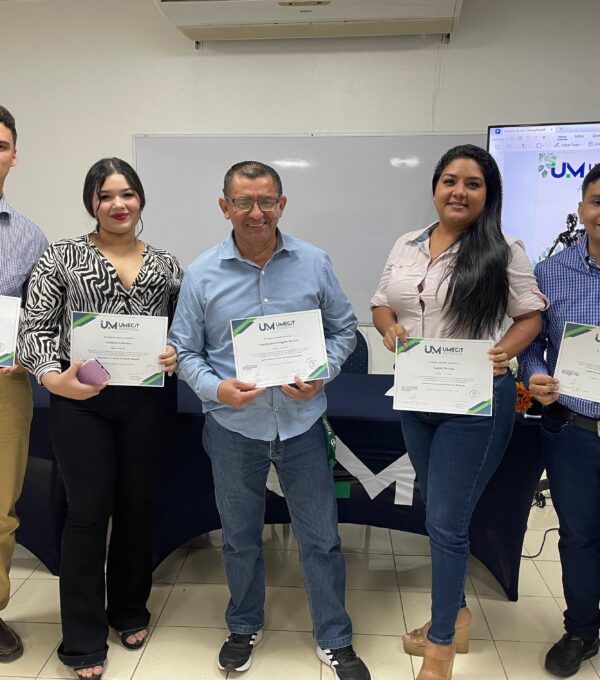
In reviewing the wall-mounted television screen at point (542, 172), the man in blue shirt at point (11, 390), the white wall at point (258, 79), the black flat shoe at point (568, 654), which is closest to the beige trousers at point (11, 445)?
the man in blue shirt at point (11, 390)

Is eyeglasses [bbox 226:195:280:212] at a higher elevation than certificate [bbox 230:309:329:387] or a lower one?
higher

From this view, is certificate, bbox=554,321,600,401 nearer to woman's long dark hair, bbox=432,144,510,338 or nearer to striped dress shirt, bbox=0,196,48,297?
woman's long dark hair, bbox=432,144,510,338

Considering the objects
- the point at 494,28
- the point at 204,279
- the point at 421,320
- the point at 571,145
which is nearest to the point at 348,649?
the point at 421,320

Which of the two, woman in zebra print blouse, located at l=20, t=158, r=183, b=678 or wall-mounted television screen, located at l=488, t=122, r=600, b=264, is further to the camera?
wall-mounted television screen, located at l=488, t=122, r=600, b=264

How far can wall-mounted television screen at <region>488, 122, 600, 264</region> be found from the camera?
135 inches

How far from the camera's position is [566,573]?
1.84m

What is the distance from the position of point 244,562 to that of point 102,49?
143 inches

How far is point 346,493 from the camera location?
2.19 m

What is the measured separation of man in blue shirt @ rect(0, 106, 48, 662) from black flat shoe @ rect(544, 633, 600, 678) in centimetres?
187

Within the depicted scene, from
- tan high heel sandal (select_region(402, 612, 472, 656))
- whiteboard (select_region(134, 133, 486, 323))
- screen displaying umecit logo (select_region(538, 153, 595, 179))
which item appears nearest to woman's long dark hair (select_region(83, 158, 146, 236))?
tan high heel sandal (select_region(402, 612, 472, 656))

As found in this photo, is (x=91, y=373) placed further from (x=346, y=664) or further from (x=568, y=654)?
(x=568, y=654)

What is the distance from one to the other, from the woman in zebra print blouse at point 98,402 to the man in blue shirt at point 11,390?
0.64ft

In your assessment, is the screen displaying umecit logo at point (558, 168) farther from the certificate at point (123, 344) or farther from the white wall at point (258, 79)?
the certificate at point (123, 344)

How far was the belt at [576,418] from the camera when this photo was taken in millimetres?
1639
